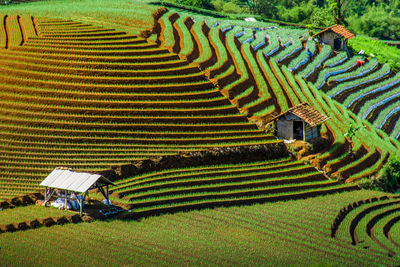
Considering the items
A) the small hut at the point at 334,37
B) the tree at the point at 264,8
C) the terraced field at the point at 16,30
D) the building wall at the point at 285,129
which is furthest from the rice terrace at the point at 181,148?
the tree at the point at 264,8

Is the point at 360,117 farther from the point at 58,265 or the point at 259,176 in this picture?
the point at 58,265

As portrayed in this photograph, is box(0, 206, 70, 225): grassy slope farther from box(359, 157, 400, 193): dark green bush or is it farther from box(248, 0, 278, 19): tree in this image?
box(248, 0, 278, 19): tree

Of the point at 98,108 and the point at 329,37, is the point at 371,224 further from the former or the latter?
the point at 329,37

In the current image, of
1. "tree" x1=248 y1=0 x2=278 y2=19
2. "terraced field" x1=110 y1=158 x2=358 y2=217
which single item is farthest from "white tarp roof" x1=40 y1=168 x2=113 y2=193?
"tree" x1=248 y1=0 x2=278 y2=19

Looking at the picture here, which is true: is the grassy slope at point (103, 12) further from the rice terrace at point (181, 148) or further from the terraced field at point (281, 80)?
the terraced field at point (281, 80)

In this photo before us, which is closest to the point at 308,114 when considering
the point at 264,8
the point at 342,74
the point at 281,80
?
the point at 281,80

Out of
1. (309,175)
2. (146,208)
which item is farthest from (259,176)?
(146,208)
